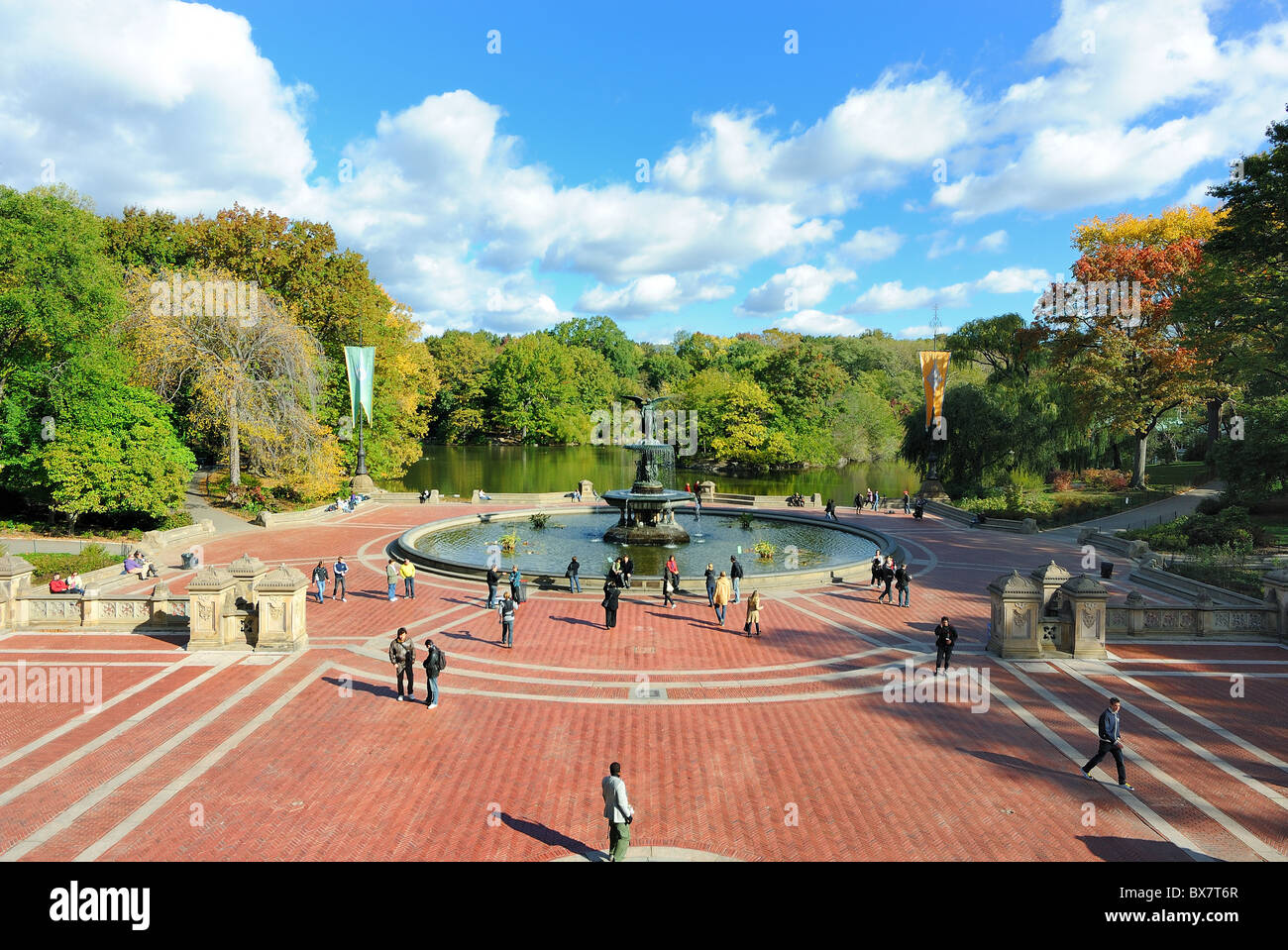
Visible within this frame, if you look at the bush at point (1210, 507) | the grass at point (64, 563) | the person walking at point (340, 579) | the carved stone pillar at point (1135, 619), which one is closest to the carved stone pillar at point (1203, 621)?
the carved stone pillar at point (1135, 619)

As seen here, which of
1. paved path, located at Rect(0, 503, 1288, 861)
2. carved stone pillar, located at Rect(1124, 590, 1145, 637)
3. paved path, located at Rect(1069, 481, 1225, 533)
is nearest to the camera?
paved path, located at Rect(0, 503, 1288, 861)

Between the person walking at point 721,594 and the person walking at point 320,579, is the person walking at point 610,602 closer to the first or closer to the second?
the person walking at point 721,594

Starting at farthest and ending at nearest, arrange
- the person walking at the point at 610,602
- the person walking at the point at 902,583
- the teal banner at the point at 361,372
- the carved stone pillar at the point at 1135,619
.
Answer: the teal banner at the point at 361,372, the person walking at the point at 902,583, the person walking at the point at 610,602, the carved stone pillar at the point at 1135,619

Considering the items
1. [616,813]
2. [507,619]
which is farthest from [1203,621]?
[507,619]

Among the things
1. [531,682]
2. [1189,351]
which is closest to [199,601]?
[531,682]

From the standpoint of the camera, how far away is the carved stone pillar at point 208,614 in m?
15.1

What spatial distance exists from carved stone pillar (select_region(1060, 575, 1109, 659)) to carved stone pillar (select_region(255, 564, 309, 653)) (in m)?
16.8

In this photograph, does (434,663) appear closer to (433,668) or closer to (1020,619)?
(433,668)

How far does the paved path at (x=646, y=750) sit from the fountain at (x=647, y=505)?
10.7 meters

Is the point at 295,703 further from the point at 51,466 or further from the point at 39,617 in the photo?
the point at 51,466

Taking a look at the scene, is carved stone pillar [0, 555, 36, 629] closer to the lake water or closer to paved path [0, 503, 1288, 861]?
paved path [0, 503, 1288, 861]

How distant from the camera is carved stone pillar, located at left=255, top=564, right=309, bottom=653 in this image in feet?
49.4

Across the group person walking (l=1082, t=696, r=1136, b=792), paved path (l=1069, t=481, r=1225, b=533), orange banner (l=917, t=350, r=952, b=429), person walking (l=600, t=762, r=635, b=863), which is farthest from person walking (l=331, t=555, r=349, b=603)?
orange banner (l=917, t=350, r=952, b=429)

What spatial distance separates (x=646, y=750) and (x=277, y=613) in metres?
9.10
